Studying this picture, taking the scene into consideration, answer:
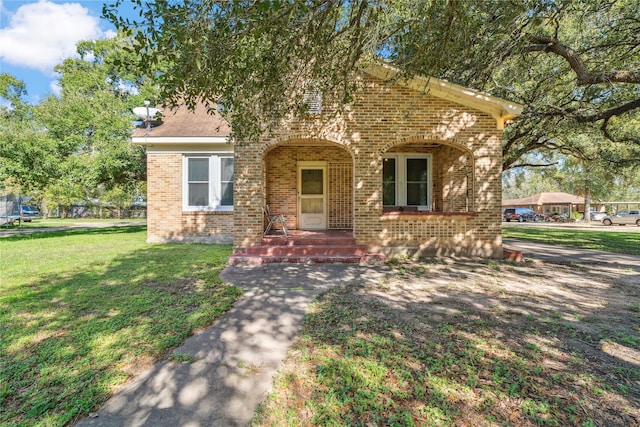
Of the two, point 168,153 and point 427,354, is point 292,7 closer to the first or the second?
point 427,354

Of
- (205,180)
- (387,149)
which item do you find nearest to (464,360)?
(387,149)

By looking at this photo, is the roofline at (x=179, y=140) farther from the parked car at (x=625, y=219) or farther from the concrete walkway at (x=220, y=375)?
the parked car at (x=625, y=219)

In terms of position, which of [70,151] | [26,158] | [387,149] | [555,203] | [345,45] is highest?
[345,45]

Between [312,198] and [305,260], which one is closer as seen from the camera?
→ [305,260]

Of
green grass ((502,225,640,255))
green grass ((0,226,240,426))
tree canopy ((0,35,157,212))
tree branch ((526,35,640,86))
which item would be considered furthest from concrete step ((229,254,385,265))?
green grass ((502,225,640,255))

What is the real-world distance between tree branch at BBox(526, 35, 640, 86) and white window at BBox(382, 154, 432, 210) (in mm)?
3794

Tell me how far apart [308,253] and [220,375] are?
473 centimetres

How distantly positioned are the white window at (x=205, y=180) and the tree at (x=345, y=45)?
4408mm

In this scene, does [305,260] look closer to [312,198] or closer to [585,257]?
[312,198]

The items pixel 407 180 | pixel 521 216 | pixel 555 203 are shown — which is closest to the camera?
pixel 407 180

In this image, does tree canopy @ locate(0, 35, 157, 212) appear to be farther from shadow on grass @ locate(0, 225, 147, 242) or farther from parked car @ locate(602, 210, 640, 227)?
parked car @ locate(602, 210, 640, 227)

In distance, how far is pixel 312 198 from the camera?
32.4 ft

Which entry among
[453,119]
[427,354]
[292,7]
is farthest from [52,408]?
[453,119]

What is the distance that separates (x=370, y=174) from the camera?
7.37 meters
